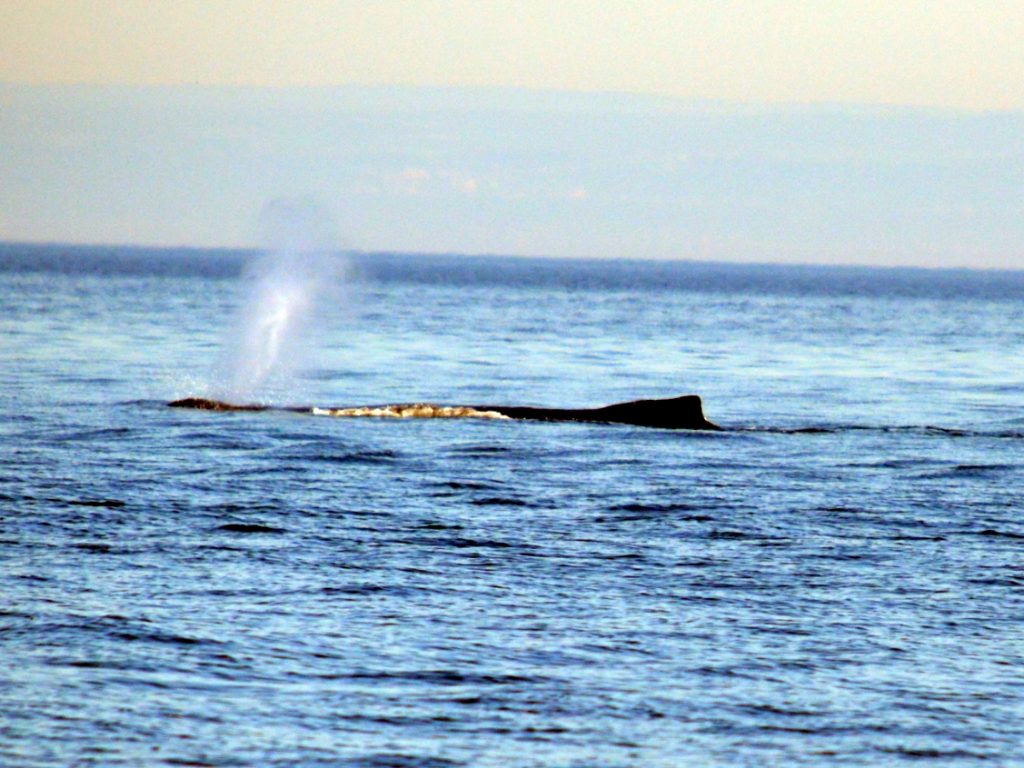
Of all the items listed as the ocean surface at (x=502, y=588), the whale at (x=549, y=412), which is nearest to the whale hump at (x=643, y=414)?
the whale at (x=549, y=412)

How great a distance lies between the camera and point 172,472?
879 inches

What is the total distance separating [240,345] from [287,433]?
13.0 meters

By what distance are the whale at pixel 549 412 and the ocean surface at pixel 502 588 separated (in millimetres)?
645

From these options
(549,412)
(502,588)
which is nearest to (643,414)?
(549,412)

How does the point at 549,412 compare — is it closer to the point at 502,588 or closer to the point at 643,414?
the point at 643,414

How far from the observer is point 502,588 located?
49.0 ft

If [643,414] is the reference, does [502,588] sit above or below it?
below

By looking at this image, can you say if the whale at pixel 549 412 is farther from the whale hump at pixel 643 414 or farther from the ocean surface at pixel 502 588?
the ocean surface at pixel 502 588

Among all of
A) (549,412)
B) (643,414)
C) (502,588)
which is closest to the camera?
(502,588)

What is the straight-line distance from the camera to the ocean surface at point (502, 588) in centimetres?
1058

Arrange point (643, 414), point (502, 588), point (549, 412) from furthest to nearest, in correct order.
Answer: point (549, 412), point (643, 414), point (502, 588)

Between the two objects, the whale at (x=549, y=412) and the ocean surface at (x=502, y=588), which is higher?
the whale at (x=549, y=412)

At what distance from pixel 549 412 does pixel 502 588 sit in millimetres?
16181

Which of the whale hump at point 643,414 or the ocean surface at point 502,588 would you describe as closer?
the ocean surface at point 502,588
